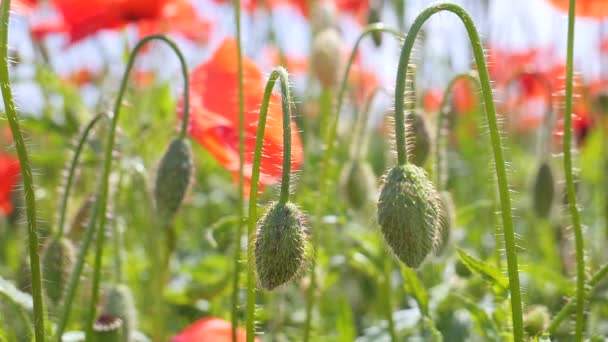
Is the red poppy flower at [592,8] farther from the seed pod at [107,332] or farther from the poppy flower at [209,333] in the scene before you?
the seed pod at [107,332]

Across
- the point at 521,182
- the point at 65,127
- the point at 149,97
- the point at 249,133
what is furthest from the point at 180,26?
the point at 521,182

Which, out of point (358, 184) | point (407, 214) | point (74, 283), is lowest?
point (74, 283)

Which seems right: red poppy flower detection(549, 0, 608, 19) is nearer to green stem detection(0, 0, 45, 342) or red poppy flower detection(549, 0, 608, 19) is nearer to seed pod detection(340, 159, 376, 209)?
seed pod detection(340, 159, 376, 209)

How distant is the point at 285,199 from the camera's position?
1294 mm

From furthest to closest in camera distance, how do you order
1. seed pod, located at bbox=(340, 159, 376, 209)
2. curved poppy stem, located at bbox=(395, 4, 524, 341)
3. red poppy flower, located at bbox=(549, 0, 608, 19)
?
red poppy flower, located at bbox=(549, 0, 608, 19)
seed pod, located at bbox=(340, 159, 376, 209)
curved poppy stem, located at bbox=(395, 4, 524, 341)

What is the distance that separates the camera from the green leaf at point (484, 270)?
57.3 inches

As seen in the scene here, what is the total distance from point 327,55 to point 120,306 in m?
1.15

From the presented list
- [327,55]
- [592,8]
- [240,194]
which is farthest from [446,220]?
[592,8]

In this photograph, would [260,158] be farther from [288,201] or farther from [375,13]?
[375,13]

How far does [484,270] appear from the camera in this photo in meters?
1.49

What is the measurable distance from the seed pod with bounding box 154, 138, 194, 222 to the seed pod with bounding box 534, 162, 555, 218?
102 centimetres

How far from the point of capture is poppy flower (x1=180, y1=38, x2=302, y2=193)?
6.18 feet

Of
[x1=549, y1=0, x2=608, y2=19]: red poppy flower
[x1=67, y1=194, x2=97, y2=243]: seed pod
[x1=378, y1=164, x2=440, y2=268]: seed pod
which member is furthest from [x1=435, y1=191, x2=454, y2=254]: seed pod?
[x1=549, y1=0, x2=608, y2=19]: red poppy flower

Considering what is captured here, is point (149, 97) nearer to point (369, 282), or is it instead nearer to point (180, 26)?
point (180, 26)
